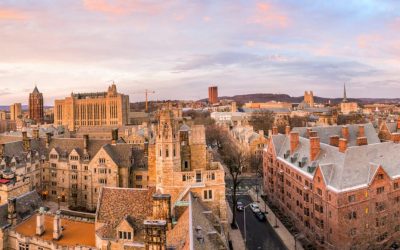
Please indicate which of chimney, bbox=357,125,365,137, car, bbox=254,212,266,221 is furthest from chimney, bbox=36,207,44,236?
chimney, bbox=357,125,365,137

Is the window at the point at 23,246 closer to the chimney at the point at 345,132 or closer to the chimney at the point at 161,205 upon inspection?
the chimney at the point at 161,205

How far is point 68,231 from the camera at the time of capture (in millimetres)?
44312

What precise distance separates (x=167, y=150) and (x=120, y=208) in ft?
28.5

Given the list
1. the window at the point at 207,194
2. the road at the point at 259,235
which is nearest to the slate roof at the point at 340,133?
the road at the point at 259,235

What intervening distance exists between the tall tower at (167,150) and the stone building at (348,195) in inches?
793

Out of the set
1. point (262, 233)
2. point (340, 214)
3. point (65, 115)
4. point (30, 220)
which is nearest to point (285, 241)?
point (262, 233)

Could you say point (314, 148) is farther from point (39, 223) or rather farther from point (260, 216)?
point (39, 223)

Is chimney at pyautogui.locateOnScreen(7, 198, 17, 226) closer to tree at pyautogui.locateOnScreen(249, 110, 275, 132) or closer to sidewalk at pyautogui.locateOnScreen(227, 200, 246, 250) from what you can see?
sidewalk at pyautogui.locateOnScreen(227, 200, 246, 250)

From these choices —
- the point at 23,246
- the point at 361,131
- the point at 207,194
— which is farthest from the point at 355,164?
the point at 23,246

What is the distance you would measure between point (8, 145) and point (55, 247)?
40.8 m

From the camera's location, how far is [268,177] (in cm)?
7538

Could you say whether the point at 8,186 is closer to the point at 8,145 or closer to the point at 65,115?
the point at 8,145

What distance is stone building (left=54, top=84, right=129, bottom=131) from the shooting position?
611 ft

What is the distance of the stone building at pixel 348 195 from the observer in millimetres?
46281
